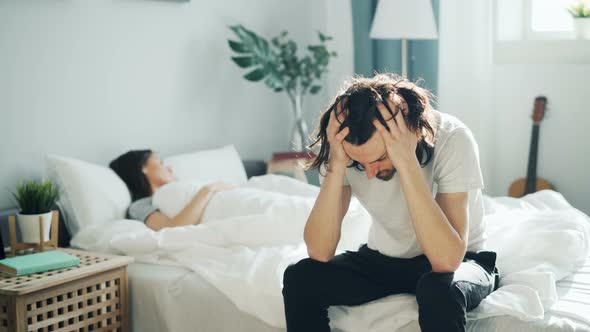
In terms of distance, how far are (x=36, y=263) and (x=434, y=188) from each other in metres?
1.11

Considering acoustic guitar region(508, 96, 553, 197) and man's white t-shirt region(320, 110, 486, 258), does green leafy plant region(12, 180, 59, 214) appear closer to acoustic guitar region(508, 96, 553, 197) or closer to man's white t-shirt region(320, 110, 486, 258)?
man's white t-shirt region(320, 110, 486, 258)

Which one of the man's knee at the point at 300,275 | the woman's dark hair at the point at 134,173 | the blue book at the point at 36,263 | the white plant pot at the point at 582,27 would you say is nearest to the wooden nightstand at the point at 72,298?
the blue book at the point at 36,263

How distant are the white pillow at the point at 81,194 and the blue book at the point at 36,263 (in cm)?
42

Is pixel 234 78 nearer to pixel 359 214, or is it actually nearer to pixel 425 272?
pixel 359 214

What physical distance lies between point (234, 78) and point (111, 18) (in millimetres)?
818

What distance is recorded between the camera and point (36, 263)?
1910 millimetres

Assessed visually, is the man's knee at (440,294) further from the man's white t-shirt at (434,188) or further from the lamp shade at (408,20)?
the lamp shade at (408,20)

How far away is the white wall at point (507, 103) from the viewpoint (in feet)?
10.6

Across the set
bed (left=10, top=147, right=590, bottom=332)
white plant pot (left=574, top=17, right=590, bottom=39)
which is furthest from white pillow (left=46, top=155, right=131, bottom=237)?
white plant pot (left=574, top=17, right=590, bottom=39)

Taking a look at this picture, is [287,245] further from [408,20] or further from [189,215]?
[408,20]

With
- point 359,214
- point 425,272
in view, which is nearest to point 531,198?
point 359,214

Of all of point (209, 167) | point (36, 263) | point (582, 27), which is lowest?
point (36, 263)

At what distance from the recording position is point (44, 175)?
2.48 metres

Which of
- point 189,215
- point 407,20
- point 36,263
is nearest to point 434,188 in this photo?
point 189,215
